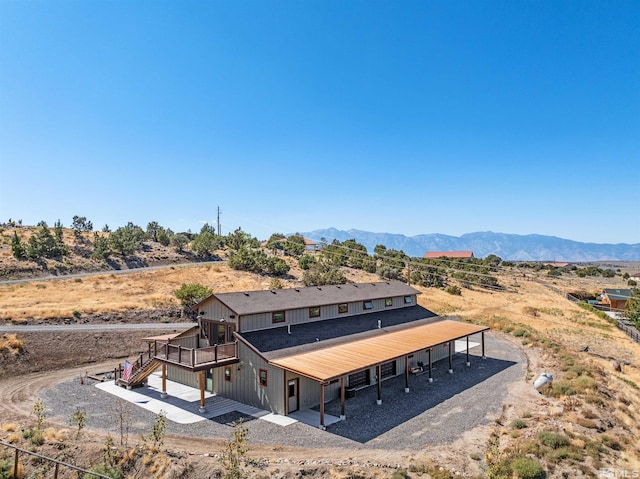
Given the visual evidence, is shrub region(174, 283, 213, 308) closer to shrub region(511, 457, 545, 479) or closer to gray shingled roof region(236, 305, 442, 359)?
gray shingled roof region(236, 305, 442, 359)

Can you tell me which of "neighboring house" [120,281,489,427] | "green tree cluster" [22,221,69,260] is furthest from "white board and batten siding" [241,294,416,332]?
"green tree cluster" [22,221,69,260]

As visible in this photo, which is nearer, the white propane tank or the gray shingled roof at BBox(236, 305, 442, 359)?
the gray shingled roof at BBox(236, 305, 442, 359)

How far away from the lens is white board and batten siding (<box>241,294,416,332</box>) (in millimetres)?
21469

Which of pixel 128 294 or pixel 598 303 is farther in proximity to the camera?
pixel 598 303

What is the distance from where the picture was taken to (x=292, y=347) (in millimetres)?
20844

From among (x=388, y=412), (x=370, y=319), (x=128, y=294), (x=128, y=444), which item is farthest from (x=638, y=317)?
(x=128, y=294)

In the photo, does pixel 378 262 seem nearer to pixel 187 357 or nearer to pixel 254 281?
pixel 254 281

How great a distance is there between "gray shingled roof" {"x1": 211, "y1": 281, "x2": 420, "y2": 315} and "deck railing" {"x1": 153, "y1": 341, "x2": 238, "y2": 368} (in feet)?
6.32

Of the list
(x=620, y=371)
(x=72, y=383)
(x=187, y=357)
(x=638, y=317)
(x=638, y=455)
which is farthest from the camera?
(x=638, y=317)

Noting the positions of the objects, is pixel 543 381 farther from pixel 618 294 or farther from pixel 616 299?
pixel 618 294

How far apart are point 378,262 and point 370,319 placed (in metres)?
48.5

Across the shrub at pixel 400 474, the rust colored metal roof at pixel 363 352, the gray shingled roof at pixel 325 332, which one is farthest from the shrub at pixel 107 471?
the shrub at pixel 400 474

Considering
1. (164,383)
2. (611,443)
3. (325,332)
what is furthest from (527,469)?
(164,383)

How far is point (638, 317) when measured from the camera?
133 feet
